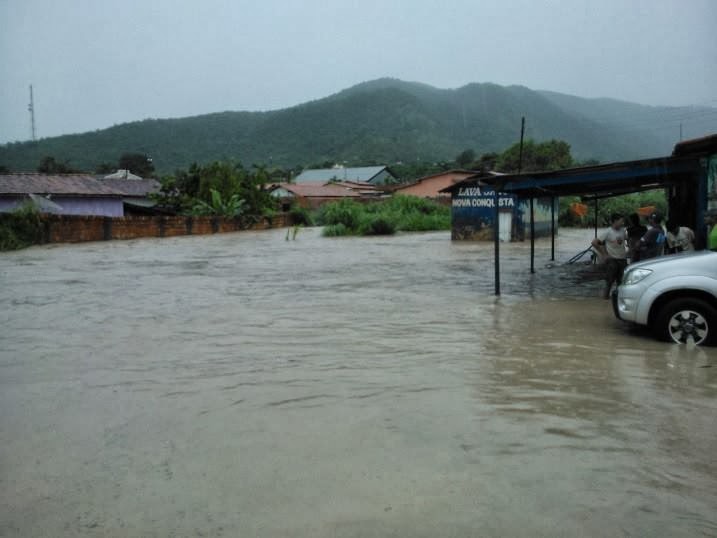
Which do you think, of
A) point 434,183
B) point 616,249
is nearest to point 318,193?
point 434,183

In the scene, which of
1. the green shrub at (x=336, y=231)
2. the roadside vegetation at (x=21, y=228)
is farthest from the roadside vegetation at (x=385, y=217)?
the roadside vegetation at (x=21, y=228)

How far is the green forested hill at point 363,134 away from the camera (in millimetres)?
99312

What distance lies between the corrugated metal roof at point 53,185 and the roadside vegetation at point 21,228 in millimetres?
10138

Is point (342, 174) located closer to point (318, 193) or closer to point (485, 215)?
point (318, 193)

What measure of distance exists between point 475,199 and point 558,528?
30.9 meters

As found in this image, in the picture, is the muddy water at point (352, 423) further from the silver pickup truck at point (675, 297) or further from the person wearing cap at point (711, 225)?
the person wearing cap at point (711, 225)

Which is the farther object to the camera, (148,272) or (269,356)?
(148,272)

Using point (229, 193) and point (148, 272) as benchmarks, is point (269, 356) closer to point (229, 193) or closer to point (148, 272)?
point (148, 272)

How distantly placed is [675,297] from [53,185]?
3896 centimetres

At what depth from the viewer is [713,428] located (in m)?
5.39

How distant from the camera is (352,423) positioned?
5.62 meters

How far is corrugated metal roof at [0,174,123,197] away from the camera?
125ft

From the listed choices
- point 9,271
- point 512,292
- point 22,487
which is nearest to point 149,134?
point 9,271

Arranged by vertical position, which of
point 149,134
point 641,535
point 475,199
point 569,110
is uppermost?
point 569,110
